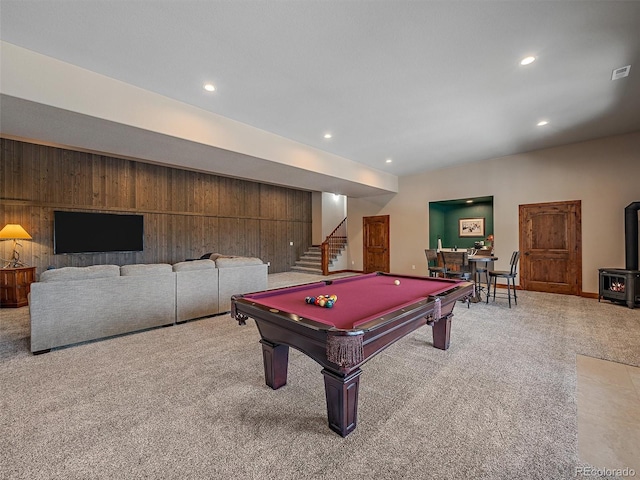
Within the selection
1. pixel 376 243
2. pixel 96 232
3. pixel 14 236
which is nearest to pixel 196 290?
pixel 14 236

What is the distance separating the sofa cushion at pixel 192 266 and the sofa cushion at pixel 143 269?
11cm

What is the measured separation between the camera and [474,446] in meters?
1.71

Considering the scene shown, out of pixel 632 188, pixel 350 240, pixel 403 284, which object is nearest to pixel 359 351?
pixel 403 284

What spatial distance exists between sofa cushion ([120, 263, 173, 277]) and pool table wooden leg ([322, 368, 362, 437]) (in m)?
3.18

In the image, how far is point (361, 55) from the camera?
2984 millimetres

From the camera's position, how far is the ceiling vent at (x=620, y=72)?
3203mm

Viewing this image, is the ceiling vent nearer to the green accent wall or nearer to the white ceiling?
the white ceiling

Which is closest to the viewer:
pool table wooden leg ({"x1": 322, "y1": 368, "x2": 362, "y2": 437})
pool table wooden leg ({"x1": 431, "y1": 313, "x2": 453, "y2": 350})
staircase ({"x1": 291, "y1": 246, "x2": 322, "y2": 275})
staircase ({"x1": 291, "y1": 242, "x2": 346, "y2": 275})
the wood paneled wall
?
pool table wooden leg ({"x1": 322, "y1": 368, "x2": 362, "y2": 437})

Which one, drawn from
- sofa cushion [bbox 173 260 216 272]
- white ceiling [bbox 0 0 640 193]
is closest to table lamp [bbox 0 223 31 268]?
sofa cushion [bbox 173 260 216 272]

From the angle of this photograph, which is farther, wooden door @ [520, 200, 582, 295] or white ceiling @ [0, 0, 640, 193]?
wooden door @ [520, 200, 582, 295]

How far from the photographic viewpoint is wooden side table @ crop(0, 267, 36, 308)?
16.7 ft

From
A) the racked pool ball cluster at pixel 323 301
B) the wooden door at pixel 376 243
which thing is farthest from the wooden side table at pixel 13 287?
the wooden door at pixel 376 243

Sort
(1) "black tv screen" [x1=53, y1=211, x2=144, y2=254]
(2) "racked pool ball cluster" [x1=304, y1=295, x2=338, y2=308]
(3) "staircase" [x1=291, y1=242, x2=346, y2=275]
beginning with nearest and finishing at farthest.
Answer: (2) "racked pool ball cluster" [x1=304, y1=295, x2=338, y2=308] → (1) "black tv screen" [x1=53, y1=211, x2=144, y2=254] → (3) "staircase" [x1=291, y1=242, x2=346, y2=275]

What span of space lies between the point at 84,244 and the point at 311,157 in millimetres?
5554
